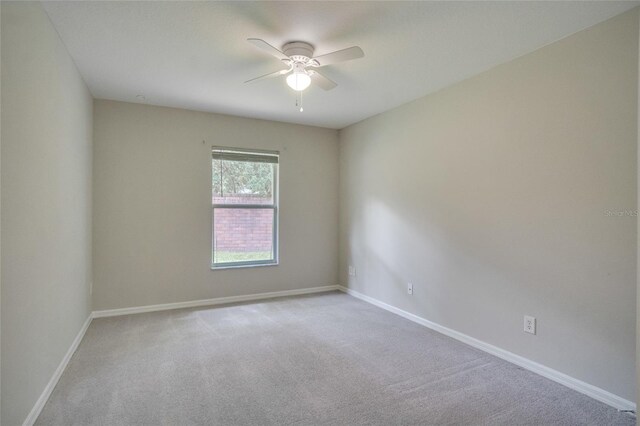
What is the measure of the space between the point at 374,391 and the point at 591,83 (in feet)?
8.24

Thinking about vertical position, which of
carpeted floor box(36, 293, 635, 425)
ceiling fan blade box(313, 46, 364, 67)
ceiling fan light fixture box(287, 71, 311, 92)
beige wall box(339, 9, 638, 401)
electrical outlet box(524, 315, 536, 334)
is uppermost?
ceiling fan blade box(313, 46, 364, 67)

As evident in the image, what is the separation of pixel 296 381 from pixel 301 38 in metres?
2.43

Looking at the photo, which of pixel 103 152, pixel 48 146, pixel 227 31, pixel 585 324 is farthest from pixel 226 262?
pixel 585 324

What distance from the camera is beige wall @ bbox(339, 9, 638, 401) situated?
2.20 m

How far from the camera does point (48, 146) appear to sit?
225 cm

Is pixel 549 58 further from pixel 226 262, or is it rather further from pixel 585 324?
pixel 226 262

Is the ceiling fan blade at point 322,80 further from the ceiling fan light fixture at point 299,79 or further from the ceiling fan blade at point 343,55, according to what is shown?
the ceiling fan blade at point 343,55

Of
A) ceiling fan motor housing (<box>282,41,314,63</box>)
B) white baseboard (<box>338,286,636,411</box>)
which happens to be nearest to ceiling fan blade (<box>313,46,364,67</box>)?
ceiling fan motor housing (<box>282,41,314,63</box>)

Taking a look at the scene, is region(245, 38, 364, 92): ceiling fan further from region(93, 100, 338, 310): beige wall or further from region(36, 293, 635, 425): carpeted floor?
region(36, 293, 635, 425): carpeted floor

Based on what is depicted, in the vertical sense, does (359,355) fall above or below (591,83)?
below

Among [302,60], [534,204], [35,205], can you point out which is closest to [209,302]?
[35,205]

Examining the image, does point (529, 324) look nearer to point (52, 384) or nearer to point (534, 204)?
point (534, 204)

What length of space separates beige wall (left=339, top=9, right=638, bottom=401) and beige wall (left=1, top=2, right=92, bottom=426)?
3.18 meters

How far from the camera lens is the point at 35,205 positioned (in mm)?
2006
